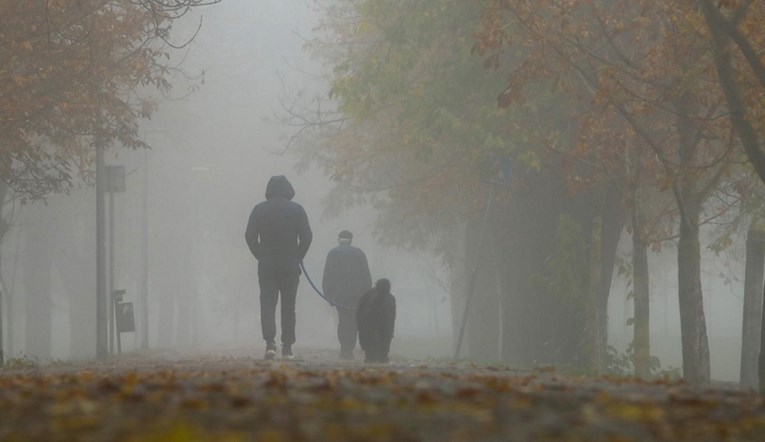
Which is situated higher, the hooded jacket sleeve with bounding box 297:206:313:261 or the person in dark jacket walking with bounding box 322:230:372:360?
the hooded jacket sleeve with bounding box 297:206:313:261

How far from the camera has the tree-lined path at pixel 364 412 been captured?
5344 mm

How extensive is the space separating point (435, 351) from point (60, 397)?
42.2m

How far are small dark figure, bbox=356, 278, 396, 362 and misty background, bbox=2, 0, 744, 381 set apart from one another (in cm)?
879

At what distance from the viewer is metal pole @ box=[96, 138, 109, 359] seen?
23906mm

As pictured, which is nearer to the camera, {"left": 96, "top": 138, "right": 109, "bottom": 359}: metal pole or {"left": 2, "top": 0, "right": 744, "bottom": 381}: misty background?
{"left": 96, "top": 138, "right": 109, "bottom": 359}: metal pole

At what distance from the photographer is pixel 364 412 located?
20.1 feet

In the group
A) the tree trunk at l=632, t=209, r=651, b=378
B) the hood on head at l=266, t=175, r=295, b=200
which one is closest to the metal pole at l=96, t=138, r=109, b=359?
the hood on head at l=266, t=175, r=295, b=200

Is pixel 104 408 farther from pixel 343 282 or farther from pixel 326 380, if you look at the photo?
pixel 343 282

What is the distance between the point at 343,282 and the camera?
2150 centimetres

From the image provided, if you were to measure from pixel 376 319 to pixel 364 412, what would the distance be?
10.2 metres

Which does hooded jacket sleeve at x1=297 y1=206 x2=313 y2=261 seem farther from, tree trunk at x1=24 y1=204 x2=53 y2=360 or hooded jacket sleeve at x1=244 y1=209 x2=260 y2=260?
tree trunk at x1=24 y1=204 x2=53 y2=360

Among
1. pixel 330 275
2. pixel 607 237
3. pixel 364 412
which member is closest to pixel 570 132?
pixel 607 237

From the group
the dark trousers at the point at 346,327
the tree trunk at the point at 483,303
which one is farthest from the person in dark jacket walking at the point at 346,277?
the tree trunk at the point at 483,303

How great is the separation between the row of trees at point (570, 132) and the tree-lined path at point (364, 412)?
22.5 feet
